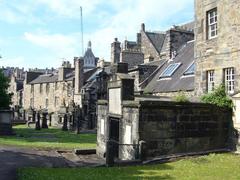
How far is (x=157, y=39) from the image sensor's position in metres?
56.6

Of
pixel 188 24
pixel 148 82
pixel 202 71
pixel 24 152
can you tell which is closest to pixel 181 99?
pixel 202 71

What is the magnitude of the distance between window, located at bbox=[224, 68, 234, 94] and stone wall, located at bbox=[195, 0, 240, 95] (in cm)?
24

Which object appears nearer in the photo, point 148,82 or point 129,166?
point 129,166

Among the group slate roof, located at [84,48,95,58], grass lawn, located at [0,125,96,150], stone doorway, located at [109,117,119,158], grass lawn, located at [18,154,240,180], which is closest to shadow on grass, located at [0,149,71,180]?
grass lawn, located at [18,154,240,180]

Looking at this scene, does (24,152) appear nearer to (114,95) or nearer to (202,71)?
(114,95)

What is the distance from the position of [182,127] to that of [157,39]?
1581 inches

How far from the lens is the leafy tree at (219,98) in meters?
19.4

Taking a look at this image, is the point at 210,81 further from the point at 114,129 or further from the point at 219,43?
the point at 114,129

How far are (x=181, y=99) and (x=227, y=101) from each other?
3121 mm

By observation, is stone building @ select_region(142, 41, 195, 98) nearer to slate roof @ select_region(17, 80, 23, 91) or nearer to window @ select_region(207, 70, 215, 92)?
window @ select_region(207, 70, 215, 92)

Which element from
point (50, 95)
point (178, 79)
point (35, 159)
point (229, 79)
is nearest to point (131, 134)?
point (35, 159)

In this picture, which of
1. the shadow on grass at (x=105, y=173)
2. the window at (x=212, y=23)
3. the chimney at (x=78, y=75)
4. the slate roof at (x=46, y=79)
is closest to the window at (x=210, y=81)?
the window at (x=212, y=23)

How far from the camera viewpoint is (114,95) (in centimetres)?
1950

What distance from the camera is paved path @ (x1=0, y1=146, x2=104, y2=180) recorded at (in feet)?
52.6
